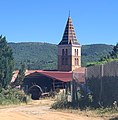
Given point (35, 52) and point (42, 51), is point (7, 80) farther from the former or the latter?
point (42, 51)

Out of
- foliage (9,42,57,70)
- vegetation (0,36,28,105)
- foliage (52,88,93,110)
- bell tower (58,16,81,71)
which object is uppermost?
foliage (9,42,57,70)

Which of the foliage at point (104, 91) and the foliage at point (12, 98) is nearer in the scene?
the foliage at point (104, 91)

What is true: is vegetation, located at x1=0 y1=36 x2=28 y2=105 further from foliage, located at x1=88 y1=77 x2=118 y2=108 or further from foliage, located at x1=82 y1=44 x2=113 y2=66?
foliage, located at x1=82 y1=44 x2=113 y2=66

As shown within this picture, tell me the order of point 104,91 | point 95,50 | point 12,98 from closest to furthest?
point 104,91 → point 12,98 → point 95,50

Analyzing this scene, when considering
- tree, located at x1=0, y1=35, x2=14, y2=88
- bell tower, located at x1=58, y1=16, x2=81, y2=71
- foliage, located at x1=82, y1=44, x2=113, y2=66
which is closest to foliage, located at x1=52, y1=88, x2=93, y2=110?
tree, located at x1=0, y1=35, x2=14, y2=88

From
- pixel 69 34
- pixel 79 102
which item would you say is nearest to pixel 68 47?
pixel 69 34

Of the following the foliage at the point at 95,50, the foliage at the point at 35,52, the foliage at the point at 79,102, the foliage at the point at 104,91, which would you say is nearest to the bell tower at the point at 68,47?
the foliage at the point at 95,50

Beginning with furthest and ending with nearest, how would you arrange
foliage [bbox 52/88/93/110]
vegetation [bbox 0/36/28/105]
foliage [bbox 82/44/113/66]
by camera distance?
foliage [bbox 82/44/113/66], vegetation [bbox 0/36/28/105], foliage [bbox 52/88/93/110]

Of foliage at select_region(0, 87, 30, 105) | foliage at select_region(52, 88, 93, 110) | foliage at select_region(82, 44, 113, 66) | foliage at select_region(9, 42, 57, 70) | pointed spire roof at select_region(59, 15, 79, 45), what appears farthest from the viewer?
foliage at select_region(9, 42, 57, 70)

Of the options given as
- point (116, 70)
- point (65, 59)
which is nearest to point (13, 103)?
point (116, 70)

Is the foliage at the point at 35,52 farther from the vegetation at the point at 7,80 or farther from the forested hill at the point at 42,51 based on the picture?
the vegetation at the point at 7,80

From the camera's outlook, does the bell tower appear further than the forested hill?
No

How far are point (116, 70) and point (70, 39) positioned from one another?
3127 inches

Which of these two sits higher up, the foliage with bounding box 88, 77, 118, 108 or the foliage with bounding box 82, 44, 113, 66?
the foliage with bounding box 82, 44, 113, 66
